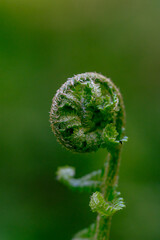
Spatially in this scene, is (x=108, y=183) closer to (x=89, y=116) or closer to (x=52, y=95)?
(x=89, y=116)

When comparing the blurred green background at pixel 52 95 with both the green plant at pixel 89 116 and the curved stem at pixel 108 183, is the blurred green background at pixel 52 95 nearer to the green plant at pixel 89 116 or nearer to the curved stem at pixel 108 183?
the curved stem at pixel 108 183

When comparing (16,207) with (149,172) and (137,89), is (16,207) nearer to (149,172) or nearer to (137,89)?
(149,172)

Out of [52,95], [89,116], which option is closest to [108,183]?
[89,116]

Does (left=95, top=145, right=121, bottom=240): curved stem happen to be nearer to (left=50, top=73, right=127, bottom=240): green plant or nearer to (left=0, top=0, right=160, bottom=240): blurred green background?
(left=50, top=73, right=127, bottom=240): green plant

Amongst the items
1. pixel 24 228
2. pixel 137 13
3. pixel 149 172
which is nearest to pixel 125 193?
pixel 149 172

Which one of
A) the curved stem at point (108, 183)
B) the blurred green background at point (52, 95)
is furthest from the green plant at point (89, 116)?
the blurred green background at point (52, 95)

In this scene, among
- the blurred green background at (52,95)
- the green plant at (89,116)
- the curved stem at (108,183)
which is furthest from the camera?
the blurred green background at (52,95)
